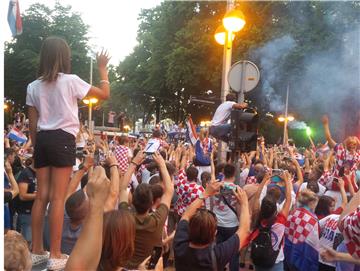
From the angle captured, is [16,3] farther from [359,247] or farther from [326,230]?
[326,230]

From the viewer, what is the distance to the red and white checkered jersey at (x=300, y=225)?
→ 5581 mm

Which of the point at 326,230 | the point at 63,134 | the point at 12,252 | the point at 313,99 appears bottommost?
the point at 326,230

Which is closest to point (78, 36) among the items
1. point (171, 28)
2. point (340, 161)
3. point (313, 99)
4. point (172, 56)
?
point (171, 28)

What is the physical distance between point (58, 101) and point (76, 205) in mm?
987

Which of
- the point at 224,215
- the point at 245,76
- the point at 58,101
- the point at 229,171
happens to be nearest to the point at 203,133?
the point at 245,76

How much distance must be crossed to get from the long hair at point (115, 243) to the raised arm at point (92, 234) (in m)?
0.34

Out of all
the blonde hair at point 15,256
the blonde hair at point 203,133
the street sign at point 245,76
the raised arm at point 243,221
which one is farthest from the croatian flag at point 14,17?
the blonde hair at point 203,133

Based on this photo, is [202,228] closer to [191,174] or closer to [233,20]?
[191,174]

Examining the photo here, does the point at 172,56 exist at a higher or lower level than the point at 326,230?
higher

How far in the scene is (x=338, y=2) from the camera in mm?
23734

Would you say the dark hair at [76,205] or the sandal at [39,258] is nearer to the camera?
the sandal at [39,258]

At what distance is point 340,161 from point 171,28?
79.0ft

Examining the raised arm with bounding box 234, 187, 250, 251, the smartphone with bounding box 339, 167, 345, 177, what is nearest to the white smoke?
the smartphone with bounding box 339, 167, 345, 177

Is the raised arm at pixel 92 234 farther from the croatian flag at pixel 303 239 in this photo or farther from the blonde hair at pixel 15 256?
the croatian flag at pixel 303 239
